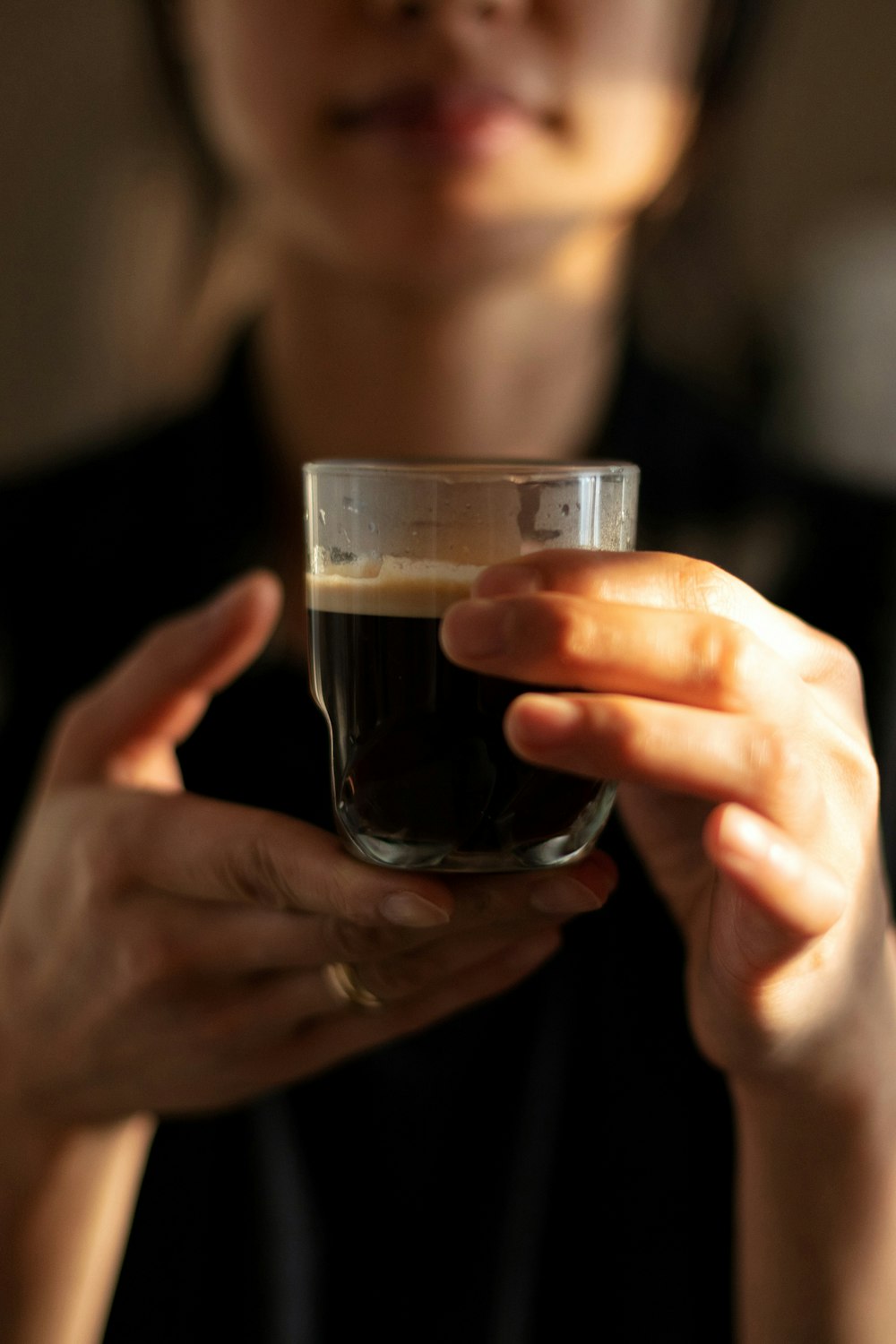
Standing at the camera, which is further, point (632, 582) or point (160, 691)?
point (160, 691)

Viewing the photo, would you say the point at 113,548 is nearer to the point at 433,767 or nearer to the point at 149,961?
the point at 149,961

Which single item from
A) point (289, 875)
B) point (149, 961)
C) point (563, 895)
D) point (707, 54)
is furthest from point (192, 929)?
point (707, 54)

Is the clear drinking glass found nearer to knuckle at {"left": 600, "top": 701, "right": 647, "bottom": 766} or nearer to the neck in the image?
knuckle at {"left": 600, "top": 701, "right": 647, "bottom": 766}

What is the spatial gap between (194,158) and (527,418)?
0.64 m

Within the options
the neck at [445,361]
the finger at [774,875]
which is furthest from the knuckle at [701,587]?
the neck at [445,361]

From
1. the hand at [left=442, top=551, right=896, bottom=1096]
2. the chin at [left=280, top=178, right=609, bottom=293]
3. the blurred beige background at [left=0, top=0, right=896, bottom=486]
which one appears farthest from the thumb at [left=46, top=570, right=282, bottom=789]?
the blurred beige background at [left=0, top=0, right=896, bottom=486]

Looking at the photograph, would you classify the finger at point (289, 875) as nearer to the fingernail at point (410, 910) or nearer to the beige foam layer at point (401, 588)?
the fingernail at point (410, 910)

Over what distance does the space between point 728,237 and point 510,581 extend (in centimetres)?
190

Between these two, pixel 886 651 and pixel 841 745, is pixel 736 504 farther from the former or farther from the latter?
pixel 841 745

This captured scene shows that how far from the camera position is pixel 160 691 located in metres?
0.89

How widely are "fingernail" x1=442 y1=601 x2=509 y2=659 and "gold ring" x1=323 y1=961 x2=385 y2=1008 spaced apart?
0.94ft

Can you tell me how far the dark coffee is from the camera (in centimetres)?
64

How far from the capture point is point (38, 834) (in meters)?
0.87

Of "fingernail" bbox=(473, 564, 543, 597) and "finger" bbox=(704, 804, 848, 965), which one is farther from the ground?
"fingernail" bbox=(473, 564, 543, 597)
